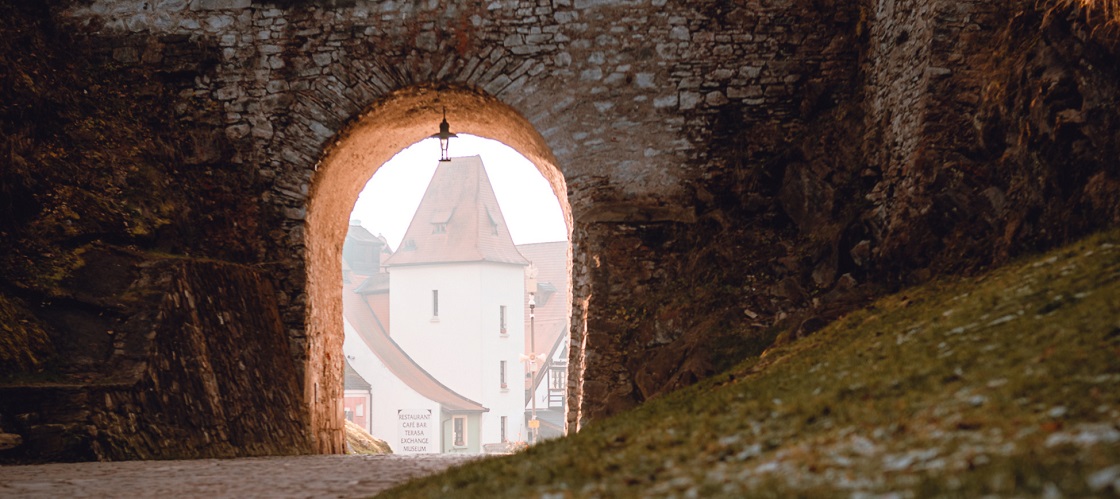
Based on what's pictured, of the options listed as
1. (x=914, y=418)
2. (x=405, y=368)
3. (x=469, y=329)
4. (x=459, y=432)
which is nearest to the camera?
(x=914, y=418)

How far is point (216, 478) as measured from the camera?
6371 mm

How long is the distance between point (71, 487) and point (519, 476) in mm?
2791

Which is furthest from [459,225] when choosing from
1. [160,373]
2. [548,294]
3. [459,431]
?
[160,373]

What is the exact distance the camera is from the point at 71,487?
19.1ft

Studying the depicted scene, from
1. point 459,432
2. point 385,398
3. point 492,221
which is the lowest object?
point 459,432

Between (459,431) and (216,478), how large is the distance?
3488 centimetres

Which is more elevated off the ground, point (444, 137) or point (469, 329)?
point (444, 137)

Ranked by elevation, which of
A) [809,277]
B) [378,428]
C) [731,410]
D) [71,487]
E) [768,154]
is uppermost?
[768,154]

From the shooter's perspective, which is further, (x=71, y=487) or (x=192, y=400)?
(x=192, y=400)

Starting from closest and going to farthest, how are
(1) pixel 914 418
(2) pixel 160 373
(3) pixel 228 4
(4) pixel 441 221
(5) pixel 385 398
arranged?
(1) pixel 914 418 < (2) pixel 160 373 < (3) pixel 228 4 < (5) pixel 385 398 < (4) pixel 441 221

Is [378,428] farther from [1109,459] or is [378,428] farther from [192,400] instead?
[1109,459]

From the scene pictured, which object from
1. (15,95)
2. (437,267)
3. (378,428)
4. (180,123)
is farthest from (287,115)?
(437,267)

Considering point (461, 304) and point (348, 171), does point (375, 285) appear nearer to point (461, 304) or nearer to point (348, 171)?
point (461, 304)

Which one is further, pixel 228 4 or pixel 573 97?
pixel 228 4
